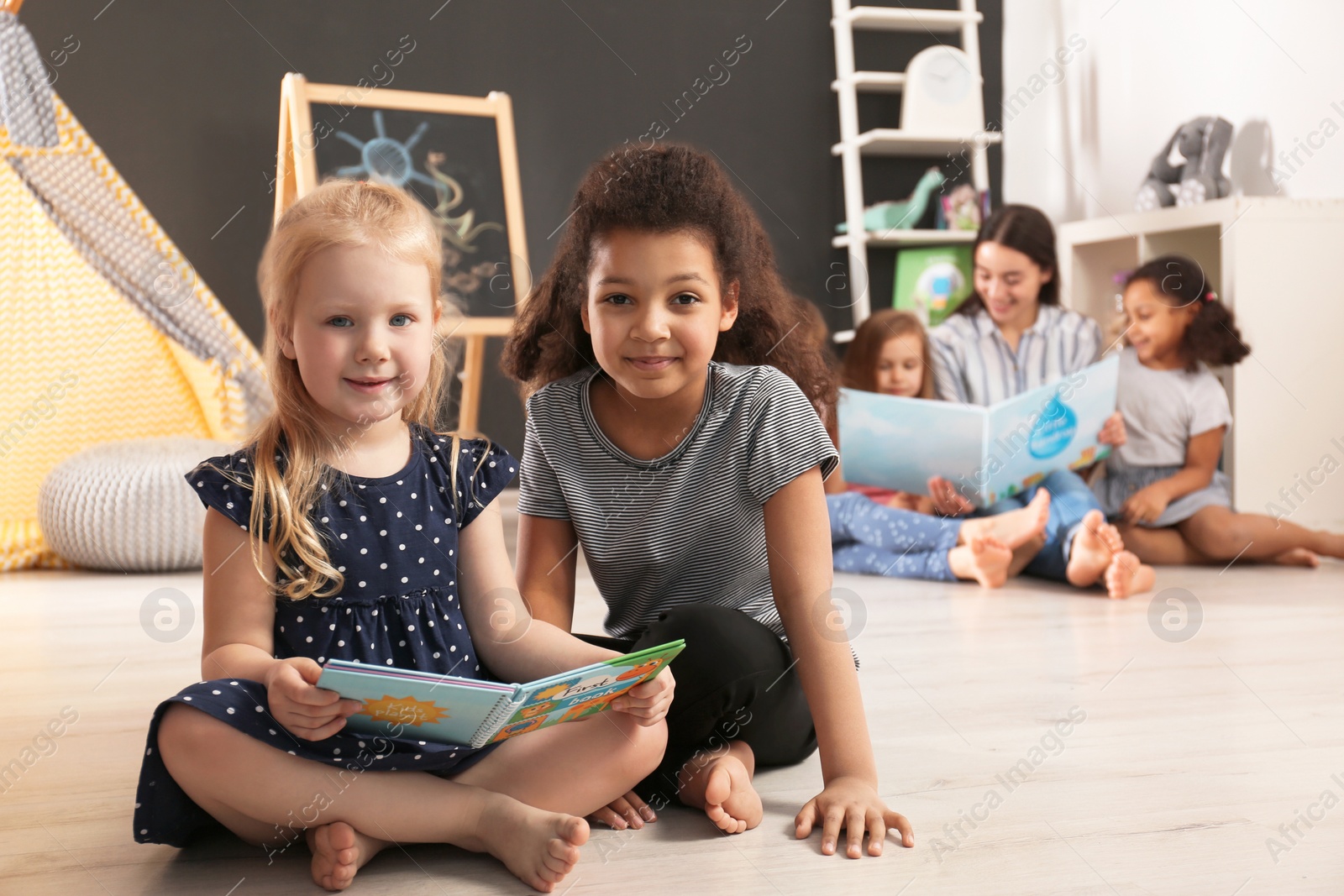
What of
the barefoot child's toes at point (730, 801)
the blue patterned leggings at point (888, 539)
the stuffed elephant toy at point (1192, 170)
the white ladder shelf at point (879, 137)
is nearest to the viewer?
the barefoot child's toes at point (730, 801)

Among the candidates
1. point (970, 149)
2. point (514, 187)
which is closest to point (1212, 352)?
point (970, 149)

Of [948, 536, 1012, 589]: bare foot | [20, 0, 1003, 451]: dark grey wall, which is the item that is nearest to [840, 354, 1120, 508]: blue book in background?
[948, 536, 1012, 589]: bare foot

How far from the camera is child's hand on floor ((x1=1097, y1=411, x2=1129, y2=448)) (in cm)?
212

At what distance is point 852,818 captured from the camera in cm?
85

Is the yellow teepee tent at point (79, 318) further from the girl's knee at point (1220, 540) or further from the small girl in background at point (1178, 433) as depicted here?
the girl's knee at point (1220, 540)

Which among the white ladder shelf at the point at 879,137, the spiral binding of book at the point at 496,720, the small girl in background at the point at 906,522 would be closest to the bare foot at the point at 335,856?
the spiral binding of book at the point at 496,720

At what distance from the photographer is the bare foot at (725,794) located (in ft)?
2.87

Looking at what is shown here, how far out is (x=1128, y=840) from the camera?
84cm

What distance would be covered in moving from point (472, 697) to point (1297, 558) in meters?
1.90

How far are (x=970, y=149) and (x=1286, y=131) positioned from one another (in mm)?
983

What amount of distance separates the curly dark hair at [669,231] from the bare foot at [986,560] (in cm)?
82

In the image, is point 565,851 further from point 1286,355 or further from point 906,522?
point 1286,355

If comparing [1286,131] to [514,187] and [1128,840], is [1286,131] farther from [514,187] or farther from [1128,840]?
[1128,840]

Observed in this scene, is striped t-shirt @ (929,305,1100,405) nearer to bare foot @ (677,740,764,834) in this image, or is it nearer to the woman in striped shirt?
the woman in striped shirt
